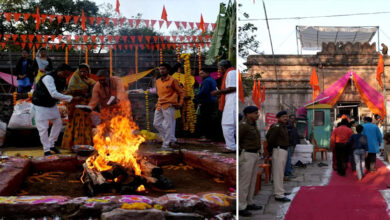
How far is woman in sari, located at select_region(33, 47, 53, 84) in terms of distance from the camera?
12.3 feet

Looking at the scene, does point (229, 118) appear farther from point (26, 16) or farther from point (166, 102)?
point (26, 16)

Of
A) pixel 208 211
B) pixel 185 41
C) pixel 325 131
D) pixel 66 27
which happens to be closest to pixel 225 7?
pixel 185 41

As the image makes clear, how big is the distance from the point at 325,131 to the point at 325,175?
4456 millimetres

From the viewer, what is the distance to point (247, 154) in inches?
171

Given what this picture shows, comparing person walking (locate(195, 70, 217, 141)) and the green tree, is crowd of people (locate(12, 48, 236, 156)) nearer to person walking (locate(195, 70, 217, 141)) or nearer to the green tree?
person walking (locate(195, 70, 217, 141))

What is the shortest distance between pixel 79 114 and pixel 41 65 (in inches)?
23.4

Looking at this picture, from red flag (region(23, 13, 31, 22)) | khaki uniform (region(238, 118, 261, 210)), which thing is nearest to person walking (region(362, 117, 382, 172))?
khaki uniform (region(238, 118, 261, 210))

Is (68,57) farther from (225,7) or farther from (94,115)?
(225,7)

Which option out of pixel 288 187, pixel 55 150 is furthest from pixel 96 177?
pixel 288 187

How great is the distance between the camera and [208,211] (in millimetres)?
2898

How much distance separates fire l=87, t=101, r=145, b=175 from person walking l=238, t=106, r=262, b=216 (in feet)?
3.96

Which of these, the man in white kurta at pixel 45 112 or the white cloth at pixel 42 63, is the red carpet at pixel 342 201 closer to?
the man in white kurta at pixel 45 112

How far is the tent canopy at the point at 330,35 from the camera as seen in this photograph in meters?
12.9

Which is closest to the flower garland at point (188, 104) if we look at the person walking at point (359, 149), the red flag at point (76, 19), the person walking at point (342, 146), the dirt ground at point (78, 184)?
the dirt ground at point (78, 184)
